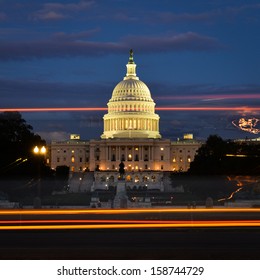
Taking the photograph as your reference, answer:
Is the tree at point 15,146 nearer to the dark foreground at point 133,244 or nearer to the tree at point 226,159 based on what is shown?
the tree at point 226,159

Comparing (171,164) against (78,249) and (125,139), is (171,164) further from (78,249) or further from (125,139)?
(78,249)

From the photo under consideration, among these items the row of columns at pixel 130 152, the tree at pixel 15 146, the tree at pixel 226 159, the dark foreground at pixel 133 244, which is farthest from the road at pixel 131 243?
the row of columns at pixel 130 152

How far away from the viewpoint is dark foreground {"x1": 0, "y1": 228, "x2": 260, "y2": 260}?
75.6ft

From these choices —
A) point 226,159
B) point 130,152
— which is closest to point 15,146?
point 226,159

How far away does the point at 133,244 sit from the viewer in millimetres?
26688

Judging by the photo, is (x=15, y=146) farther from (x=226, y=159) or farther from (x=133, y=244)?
(x=133, y=244)

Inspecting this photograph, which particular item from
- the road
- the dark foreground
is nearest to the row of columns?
the road

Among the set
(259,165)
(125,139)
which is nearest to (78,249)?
(259,165)

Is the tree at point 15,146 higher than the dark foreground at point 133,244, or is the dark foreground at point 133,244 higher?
the tree at point 15,146

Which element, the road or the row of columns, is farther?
the row of columns

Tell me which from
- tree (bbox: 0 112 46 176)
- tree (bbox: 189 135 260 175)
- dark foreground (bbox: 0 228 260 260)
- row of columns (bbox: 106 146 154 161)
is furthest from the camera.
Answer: row of columns (bbox: 106 146 154 161)

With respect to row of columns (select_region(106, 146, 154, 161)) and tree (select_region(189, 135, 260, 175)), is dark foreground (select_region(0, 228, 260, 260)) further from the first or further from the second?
row of columns (select_region(106, 146, 154, 161))

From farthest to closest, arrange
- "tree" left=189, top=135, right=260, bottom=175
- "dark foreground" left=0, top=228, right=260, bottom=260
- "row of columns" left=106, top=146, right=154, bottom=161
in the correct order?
"row of columns" left=106, top=146, right=154, bottom=161, "tree" left=189, top=135, right=260, bottom=175, "dark foreground" left=0, top=228, right=260, bottom=260

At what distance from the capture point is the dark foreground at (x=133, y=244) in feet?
75.6
